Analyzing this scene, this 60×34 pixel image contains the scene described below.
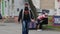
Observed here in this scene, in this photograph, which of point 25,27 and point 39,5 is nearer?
point 25,27

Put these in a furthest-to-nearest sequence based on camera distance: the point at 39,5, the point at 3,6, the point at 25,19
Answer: the point at 3,6, the point at 39,5, the point at 25,19

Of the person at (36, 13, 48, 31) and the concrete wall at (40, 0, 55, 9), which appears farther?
the concrete wall at (40, 0, 55, 9)

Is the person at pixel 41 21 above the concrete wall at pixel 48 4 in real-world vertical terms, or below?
below

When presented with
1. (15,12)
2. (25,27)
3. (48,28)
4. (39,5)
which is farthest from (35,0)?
(25,27)

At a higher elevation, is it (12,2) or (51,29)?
(12,2)

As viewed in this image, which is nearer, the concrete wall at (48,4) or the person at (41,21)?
the person at (41,21)

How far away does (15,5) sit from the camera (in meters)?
29.1

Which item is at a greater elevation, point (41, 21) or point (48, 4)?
Result: point (48, 4)

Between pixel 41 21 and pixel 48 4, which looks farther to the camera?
pixel 48 4

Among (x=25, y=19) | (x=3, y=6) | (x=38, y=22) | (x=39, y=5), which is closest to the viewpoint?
(x=25, y=19)

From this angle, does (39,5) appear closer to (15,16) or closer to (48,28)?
(15,16)

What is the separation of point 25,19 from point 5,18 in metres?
16.2

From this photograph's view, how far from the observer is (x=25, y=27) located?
12.7m

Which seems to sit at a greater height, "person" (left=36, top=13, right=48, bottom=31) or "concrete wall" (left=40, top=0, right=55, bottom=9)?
"concrete wall" (left=40, top=0, right=55, bottom=9)
